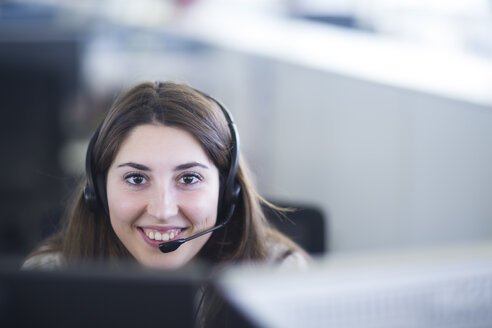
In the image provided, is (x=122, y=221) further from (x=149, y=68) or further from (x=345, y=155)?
(x=149, y=68)

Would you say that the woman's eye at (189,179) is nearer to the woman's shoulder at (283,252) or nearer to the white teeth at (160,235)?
the white teeth at (160,235)

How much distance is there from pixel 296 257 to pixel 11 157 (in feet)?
4.19

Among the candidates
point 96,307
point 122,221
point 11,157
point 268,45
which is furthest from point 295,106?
point 96,307

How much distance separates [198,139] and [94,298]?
0.38 meters

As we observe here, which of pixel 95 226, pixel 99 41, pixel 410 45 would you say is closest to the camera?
pixel 95 226

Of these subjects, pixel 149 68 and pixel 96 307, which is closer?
pixel 96 307

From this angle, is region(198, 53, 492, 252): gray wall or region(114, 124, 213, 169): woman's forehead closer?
region(114, 124, 213, 169): woman's forehead

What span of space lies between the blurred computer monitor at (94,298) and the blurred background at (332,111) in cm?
→ 50

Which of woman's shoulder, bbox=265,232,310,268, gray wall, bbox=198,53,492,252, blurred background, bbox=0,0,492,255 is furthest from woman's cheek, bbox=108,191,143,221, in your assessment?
gray wall, bbox=198,53,492,252

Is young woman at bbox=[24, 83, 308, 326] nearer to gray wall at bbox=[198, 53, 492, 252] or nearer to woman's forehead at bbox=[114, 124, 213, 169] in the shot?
woman's forehead at bbox=[114, 124, 213, 169]

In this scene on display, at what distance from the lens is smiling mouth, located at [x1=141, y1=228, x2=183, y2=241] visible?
→ 66cm

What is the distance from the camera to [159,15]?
3047mm

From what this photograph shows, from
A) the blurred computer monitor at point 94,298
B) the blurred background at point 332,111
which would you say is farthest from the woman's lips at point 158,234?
the blurred computer monitor at point 94,298

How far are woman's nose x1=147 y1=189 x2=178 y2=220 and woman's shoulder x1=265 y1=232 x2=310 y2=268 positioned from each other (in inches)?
9.3
